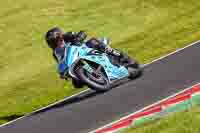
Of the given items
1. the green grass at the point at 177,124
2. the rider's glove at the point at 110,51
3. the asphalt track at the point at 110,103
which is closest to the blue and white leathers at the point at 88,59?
the rider's glove at the point at 110,51

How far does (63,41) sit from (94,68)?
1.09m

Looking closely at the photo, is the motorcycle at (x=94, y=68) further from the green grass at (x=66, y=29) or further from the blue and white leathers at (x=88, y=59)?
the green grass at (x=66, y=29)

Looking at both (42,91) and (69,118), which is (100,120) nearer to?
(69,118)

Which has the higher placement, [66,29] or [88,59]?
[88,59]

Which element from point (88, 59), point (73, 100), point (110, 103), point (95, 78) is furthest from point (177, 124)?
point (73, 100)

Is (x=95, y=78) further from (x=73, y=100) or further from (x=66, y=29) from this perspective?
(x=66, y=29)

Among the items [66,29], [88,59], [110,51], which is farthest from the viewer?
[66,29]

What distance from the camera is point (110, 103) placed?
49.4ft

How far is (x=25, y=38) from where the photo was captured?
26.8 meters

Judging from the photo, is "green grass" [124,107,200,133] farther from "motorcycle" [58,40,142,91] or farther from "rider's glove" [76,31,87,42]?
"rider's glove" [76,31,87,42]

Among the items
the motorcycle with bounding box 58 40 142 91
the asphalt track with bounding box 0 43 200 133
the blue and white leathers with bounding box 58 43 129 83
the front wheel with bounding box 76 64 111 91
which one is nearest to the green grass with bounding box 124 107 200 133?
the asphalt track with bounding box 0 43 200 133

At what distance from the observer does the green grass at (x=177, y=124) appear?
34.8 feet

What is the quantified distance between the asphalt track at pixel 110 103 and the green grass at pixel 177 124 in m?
2.03

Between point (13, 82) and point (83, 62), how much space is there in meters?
6.39
